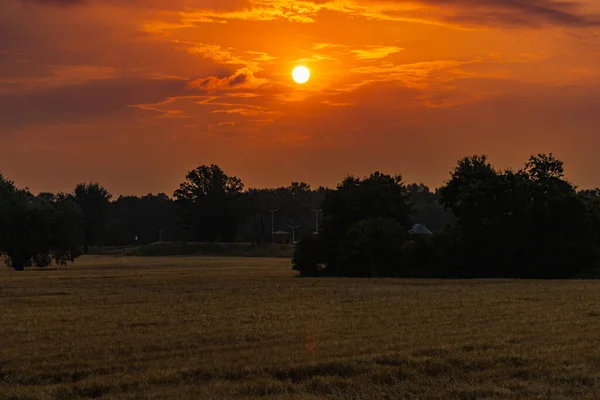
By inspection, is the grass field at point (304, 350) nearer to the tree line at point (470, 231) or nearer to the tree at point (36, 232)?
the tree line at point (470, 231)

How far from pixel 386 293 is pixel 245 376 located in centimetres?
2693

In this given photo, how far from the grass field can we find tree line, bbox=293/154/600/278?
99.3 ft

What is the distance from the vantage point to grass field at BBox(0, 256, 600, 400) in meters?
16.5

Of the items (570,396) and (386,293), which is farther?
(386,293)

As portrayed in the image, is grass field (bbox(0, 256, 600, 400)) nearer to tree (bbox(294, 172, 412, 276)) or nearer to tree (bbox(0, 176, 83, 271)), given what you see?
tree (bbox(294, 172, 412, 276))

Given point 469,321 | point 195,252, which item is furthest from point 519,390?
point 195,252

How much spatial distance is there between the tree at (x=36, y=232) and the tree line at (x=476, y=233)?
108 ft

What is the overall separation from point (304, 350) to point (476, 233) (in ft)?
158

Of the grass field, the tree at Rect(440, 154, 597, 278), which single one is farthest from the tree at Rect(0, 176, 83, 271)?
the grass field

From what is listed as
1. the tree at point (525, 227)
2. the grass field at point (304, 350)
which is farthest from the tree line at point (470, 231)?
the grass field at point (304, 350)

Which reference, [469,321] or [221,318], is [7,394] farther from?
[469,321]

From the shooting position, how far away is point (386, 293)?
145 feet

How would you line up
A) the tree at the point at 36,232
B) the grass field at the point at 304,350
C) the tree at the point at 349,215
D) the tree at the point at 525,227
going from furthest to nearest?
the tree at the point at 36,232 → the tree at the point at 349,215 → the tree at the point at 525,227 → the grass field at the point at 304,350

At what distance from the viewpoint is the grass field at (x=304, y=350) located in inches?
651
